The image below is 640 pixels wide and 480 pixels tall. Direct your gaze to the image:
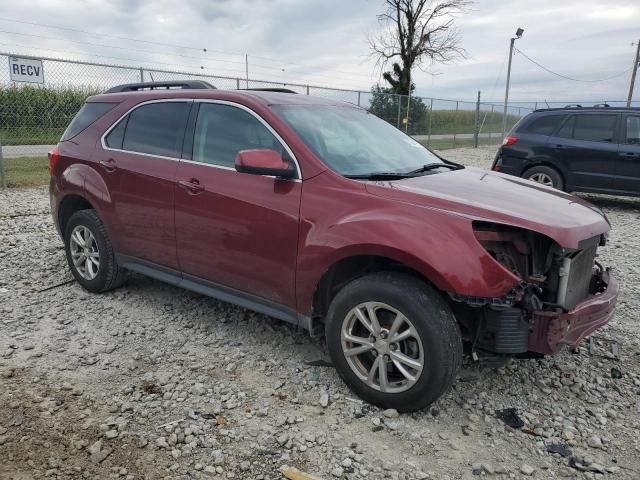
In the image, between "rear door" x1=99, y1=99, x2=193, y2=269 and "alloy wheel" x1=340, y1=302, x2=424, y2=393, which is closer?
"alloy wheel" x1=340, y1=302, x2=424, y2=393

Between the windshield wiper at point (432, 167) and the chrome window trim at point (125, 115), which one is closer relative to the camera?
the windshield wiper at point (432, 167)

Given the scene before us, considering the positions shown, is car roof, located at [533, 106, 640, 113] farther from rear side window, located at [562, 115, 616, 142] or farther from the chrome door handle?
the chrome door handle

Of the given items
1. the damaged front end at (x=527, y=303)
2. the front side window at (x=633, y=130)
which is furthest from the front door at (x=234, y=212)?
the front side window at (x=633, y=130)

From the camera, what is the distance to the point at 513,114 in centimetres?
3009

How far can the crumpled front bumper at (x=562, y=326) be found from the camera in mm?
2723

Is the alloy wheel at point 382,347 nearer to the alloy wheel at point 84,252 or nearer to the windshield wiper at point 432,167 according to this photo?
the windshield wiper at point 432,167

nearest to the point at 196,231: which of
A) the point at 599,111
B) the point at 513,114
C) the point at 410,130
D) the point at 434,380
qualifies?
the point at 434,380

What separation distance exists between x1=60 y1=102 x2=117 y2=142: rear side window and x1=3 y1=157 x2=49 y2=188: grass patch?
6.17m

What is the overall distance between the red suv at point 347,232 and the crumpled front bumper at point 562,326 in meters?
0.01

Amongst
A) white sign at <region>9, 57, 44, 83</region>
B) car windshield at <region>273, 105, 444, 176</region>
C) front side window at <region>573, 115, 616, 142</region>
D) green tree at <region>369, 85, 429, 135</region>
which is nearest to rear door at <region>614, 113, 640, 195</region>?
front side window at <region>573, 115, 616, 142</region>

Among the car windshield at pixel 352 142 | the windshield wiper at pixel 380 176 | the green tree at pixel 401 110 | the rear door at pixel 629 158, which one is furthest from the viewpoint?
the green tree at pixel 401 110

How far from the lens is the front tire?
8.93 ft

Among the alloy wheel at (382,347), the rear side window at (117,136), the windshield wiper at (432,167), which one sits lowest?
the alloy wheel at (382,347)

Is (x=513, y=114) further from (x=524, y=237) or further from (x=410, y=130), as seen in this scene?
(x=524, y=237)
